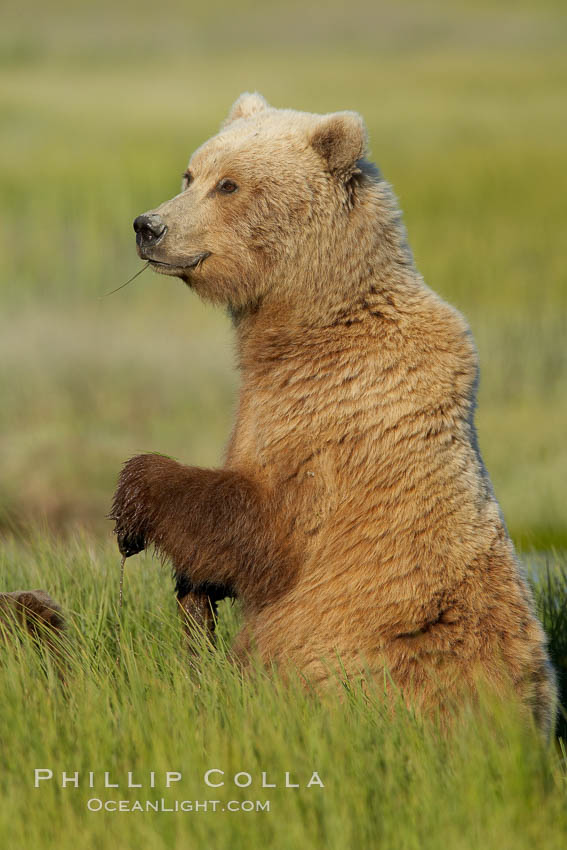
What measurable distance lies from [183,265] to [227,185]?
34 cm

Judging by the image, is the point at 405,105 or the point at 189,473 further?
the point at 405,105

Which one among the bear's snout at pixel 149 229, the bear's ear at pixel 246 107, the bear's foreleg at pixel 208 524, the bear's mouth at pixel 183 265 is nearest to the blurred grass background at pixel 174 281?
the bear's ear at pixel 246 107

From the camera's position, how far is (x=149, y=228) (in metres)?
4.27

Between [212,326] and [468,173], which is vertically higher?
[468,173]

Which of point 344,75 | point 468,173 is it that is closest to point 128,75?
point 344,75

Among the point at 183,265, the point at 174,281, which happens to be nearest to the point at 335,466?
the point at 183,265

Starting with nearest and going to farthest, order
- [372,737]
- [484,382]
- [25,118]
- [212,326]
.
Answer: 1. [372,737]
2. [484,382]
3. [212,326]
4. [25,118]

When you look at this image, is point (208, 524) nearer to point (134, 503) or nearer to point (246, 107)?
point (134, 503)

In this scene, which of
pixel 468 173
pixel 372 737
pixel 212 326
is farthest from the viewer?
pixel 468 173

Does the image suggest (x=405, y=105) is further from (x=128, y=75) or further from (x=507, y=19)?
(x=507, y=19)

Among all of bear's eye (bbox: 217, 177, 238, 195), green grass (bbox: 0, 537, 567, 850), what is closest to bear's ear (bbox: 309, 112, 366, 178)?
bear's eye (bbox: 217, 177, 238, 195)

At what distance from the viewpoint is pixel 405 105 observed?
24.3 m

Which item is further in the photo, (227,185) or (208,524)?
(227,185)

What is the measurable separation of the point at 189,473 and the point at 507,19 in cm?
4106
